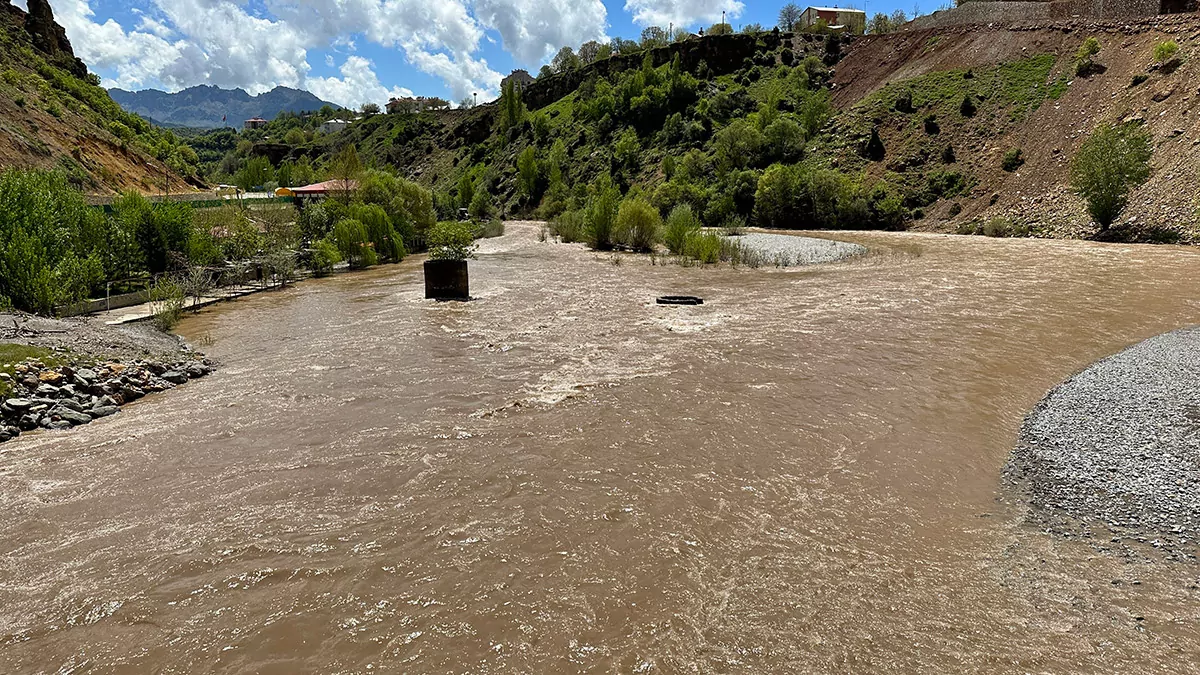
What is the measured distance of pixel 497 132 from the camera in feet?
372

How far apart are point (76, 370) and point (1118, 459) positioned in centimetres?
1422

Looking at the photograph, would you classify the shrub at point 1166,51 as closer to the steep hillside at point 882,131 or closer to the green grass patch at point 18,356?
the steep hillside at point 882,131

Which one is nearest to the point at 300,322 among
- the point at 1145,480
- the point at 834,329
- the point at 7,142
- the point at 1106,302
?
the point at 834,329

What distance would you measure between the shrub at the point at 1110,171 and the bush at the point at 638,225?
2160 centimetres

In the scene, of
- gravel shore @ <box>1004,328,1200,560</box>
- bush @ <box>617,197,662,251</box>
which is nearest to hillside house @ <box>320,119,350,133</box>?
bush @ <box>617,197,662,251</box>

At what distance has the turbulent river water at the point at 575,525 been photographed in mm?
4738

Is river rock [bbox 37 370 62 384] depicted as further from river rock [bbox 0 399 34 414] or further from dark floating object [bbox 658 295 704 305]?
dark floating object [bbox 658 295 704 305]

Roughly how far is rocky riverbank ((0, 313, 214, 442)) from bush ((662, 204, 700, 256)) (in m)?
23.3

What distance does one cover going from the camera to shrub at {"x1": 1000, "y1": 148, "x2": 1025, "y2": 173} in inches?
1789

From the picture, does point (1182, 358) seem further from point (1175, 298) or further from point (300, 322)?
point (300, 322)

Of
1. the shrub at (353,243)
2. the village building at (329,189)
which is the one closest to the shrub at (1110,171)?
the shrub at (353,243)

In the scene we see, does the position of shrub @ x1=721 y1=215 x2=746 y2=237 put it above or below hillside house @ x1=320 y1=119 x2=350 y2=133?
below

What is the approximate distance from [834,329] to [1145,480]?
9.06 metres

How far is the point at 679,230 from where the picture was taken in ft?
110
